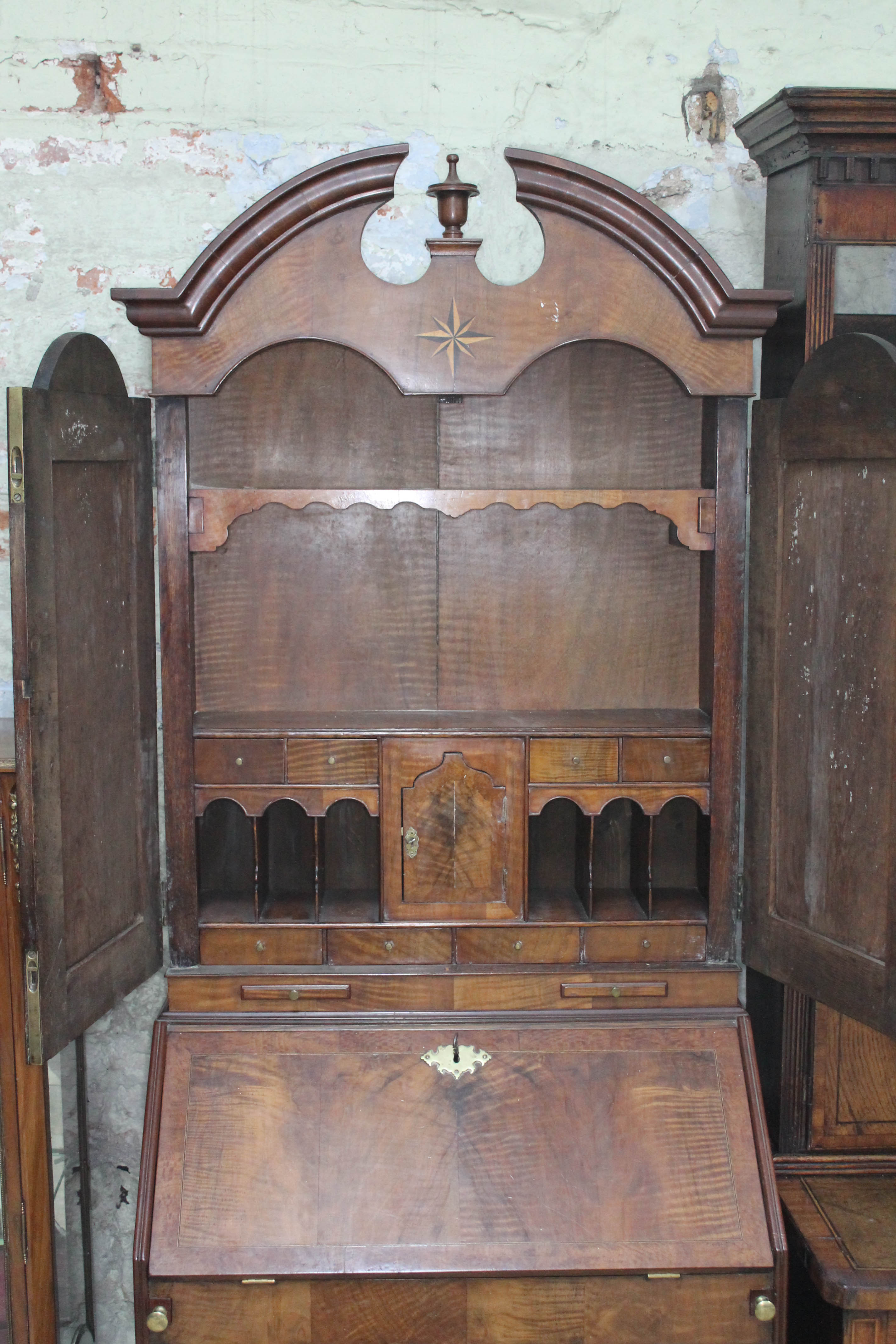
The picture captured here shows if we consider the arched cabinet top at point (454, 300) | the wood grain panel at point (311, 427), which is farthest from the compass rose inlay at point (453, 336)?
the wood grain panel at point (311, 427)

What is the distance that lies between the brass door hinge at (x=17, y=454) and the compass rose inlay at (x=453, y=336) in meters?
0.73

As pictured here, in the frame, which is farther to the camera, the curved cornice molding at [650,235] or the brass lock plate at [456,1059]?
the brass lock plate at [456,1059]

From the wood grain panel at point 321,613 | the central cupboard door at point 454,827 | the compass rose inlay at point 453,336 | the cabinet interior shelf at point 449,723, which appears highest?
the compass rose inlay at point 453,336

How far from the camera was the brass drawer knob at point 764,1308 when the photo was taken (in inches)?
84.3

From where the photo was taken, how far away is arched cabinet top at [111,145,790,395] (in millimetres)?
2137

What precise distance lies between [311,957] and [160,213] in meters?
1.59

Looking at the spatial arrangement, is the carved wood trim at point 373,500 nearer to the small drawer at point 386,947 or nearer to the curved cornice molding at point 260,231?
the curved cornice molding at point 260,231

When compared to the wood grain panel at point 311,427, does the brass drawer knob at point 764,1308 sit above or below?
below

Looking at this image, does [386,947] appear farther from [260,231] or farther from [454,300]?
[260,231]

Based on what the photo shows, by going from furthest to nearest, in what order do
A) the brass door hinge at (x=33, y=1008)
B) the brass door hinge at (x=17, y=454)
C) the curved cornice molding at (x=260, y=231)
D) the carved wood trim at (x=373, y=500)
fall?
the carved wood trim at (x=373, y=500) < the curved cornice molding at (x=260, y=231) < the brass door hinge at (x=33, y=1008) < the brass door hinge at (x=17, y=454)

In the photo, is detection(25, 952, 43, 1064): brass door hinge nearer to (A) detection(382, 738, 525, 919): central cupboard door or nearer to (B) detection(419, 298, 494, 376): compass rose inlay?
(A) detection(382, 738, 525, 919): central cupboard door

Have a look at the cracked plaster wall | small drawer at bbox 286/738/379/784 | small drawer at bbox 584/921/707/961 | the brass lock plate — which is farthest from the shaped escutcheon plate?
the cracked plaster wall

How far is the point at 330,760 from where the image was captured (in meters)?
2.36

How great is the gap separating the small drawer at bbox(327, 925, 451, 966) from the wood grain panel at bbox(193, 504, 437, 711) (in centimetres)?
50
